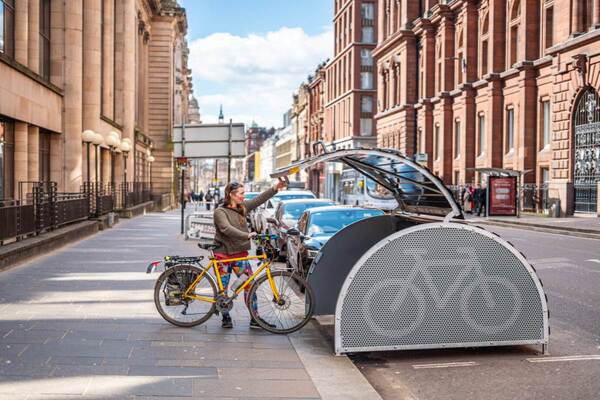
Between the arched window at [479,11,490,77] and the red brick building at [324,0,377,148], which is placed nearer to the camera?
the arched window at [479,11,490,77]

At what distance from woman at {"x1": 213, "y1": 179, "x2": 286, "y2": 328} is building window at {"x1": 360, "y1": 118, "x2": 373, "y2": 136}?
8050 centimetres

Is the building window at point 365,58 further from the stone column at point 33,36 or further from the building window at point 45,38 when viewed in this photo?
the stone column at point 33,36

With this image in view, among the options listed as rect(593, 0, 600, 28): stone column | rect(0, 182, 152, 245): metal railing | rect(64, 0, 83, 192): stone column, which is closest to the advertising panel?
rect(593, 0, 600, 28): stone column

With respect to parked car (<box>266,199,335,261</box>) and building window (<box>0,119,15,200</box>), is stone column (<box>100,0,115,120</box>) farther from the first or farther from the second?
parked car (<box>266,199,335,261</box>)

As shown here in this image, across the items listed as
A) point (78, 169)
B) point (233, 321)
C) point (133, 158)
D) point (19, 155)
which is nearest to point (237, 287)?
point (233, 321)

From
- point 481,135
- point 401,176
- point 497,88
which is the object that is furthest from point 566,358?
point 481,135

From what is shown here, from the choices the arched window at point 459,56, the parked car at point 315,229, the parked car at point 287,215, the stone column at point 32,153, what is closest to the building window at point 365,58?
the arched window at point 459,56

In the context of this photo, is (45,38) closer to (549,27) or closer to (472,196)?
(549,27)

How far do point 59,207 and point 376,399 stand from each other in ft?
56.6

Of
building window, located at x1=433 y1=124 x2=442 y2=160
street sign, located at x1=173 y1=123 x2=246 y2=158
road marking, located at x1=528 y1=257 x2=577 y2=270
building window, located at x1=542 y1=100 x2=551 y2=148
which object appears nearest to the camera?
road marking, located at x1=528 y1=257 x2=577 y2=270

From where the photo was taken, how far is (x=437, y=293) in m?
8.00

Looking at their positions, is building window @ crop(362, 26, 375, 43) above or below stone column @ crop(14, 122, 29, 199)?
above

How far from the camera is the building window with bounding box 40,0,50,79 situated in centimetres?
2797

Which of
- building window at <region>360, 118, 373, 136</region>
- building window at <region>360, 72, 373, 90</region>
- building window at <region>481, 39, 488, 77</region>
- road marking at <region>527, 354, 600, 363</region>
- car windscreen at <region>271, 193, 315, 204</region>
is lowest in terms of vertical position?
road marking at <region>527, 354, 600, 363</region>
